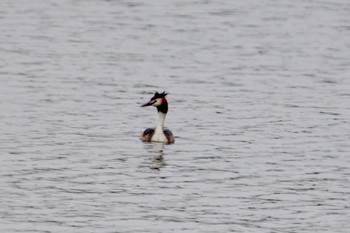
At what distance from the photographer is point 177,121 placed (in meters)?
35.0

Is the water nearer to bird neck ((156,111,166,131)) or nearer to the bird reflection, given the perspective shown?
the bird reflection

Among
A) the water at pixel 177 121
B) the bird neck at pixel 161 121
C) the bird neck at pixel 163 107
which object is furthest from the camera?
the bird neck at pixel 163 107

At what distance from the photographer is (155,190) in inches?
1021

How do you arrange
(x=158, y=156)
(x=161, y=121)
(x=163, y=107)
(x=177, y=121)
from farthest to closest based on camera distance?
(x=177, y=121) → (x=163, y=107) → (x=161, y=121) → (x=158, y=156)

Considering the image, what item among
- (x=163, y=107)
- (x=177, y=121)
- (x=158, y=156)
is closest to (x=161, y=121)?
(x=163, y=107)

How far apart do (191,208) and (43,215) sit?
2.76m

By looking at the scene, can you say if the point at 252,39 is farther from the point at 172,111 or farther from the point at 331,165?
the point at 331,165

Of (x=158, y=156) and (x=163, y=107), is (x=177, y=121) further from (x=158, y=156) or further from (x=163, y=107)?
(x=158, y=156)

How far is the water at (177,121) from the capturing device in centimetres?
2397

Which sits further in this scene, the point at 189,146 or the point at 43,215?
the point at 189,146

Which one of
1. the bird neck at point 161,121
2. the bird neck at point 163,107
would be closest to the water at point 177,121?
the bird neck at point 161,121

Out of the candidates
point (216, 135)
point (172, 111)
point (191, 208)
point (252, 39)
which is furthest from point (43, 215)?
point (252, 39)

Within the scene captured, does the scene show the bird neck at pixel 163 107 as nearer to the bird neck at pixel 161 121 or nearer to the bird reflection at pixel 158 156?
the bird neck at pixel 161 121

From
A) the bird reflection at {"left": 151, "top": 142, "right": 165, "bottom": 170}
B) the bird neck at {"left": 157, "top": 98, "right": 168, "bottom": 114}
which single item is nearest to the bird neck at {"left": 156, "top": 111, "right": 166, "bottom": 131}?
the bird neck at {"left": 157, "top": 98, "right": 168, "bottom": 114}
